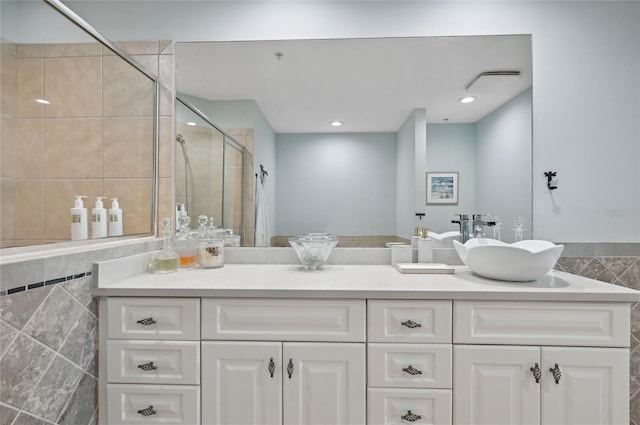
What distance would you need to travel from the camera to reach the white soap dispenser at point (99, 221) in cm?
144

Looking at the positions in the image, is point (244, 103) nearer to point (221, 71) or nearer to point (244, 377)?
point (221, 71)

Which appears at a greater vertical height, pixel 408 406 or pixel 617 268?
pixel 617 268

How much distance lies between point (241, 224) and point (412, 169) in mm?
997

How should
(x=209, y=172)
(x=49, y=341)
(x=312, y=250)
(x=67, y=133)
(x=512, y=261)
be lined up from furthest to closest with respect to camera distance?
1. (x=209, y=172)
2. (x=312, y=250)
3. (x=67, y=133)
4. (x=512, y=261)
5. (x=49, y=341)

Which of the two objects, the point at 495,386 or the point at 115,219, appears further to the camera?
the point at 115,219

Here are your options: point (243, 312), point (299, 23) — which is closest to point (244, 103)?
point (299, 23)

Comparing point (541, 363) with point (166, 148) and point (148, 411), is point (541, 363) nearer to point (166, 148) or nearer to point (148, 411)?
point (148, 411)

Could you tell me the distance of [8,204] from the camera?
1264mm

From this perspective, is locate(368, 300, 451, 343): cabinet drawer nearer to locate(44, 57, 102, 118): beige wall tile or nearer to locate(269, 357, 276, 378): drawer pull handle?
locate(269, 357, 276, 378): drawer pull handle

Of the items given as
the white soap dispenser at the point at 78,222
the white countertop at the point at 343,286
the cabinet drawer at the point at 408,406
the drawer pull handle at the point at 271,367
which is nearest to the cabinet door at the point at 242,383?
the drawer pull handle at the point at 271,367

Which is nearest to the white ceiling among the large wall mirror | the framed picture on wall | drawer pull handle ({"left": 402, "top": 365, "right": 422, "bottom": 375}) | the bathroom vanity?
the large wall mirror

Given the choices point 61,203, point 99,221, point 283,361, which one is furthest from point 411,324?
point 61,203

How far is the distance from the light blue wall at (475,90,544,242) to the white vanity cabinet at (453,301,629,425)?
61cm

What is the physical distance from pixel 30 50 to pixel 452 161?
217 cm
